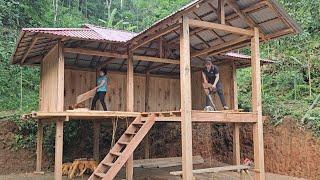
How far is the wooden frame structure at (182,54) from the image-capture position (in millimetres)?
7664

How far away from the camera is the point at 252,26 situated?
350 inches

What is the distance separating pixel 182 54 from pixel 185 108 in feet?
4.19

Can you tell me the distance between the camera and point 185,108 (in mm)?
7488

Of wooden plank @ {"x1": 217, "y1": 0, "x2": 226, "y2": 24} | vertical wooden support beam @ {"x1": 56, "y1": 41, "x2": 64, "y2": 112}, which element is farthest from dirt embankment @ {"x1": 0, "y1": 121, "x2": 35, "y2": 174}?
wooden plank @ {"x1": 217, "y1": 0, "x2": 226, "y2": 24}

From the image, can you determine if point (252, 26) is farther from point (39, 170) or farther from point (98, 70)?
point (39, 170)

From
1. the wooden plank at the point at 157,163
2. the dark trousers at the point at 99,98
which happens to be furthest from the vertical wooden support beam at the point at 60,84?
the wooden plank at the point at 157,163

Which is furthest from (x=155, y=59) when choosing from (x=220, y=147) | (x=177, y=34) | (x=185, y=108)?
(x=220, y=147)

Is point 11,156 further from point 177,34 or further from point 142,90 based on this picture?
point 177,34

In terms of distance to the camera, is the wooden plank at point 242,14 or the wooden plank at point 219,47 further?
the wooden plank at point 219,47

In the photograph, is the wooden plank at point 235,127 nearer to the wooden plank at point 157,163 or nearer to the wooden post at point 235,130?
the wooden post at point 235,130

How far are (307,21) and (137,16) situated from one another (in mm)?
18554

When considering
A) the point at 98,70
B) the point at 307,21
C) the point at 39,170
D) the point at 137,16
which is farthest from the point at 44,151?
the point at 137,16

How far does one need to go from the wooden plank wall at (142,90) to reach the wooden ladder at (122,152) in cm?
325

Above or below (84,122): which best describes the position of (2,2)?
above
